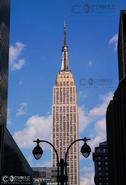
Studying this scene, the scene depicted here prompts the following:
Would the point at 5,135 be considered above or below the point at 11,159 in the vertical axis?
above

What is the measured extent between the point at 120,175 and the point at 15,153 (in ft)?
93.9

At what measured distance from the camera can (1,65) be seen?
346ft

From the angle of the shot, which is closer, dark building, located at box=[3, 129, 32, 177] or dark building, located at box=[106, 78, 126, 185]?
dark building, located at box=[3, 129, 32, 177]

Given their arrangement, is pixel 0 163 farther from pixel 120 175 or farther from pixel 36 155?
pixel 36 155
